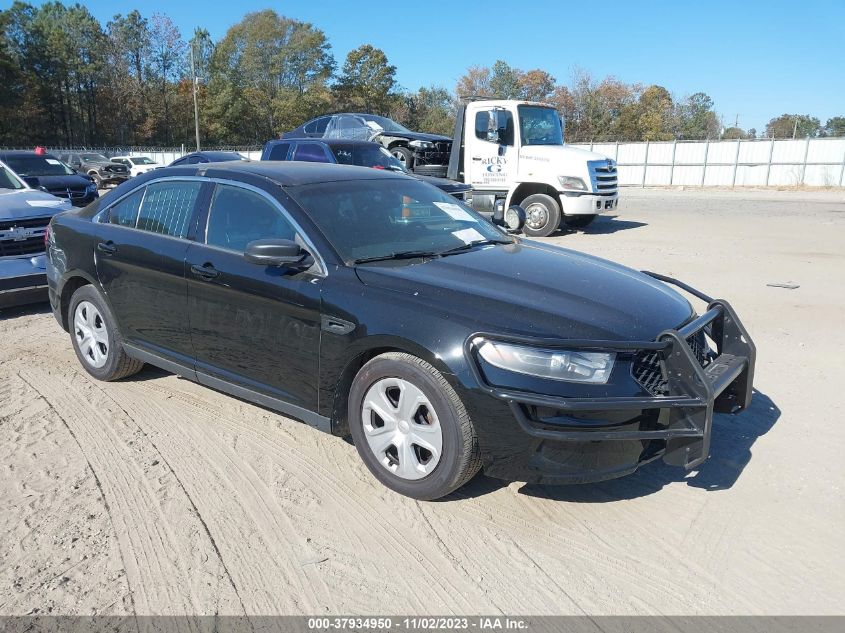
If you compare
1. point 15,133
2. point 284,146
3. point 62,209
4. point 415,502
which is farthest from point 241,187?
point 15,133

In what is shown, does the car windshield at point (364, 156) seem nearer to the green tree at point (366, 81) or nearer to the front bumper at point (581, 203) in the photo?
the front bumper at point (581, 203)

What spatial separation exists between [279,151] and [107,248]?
28.5 feet

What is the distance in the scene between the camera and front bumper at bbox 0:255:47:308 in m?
6.78

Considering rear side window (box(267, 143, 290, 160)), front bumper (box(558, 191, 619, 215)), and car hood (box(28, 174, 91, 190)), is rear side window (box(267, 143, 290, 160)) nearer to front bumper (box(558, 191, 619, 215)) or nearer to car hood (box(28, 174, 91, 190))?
car hood (box(28, 174, 91, 190))

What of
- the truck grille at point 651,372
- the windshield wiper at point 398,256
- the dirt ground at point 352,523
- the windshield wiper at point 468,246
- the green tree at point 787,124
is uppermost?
the green tree at point 787,124

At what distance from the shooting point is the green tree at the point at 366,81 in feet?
243

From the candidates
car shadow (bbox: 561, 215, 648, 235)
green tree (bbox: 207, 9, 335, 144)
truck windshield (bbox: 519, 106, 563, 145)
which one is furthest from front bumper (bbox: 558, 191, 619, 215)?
green tree (bbox: 207, 9, 335, 144)

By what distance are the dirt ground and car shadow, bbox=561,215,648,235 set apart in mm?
10132

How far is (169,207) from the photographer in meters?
4.60

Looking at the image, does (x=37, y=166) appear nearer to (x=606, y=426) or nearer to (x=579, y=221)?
(x=579, y=221)

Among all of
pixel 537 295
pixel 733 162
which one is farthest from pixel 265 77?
pixel 537 295

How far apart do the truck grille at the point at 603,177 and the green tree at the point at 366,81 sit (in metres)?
63.4

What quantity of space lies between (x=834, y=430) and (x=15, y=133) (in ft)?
231

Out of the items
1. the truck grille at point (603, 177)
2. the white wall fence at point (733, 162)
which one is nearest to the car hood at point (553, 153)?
the truck grille at point (603, 177)
